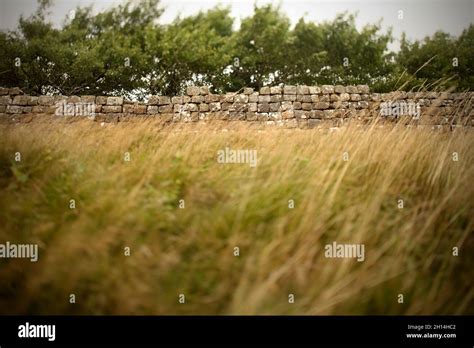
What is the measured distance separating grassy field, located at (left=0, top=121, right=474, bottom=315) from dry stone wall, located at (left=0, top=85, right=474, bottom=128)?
21.4ft

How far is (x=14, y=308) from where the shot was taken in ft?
6.13

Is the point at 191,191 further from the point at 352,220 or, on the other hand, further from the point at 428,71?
the point at 428,71

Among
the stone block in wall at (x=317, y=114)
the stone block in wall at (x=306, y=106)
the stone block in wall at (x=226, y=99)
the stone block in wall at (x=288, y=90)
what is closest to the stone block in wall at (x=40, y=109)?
the stone block in wall at (x=226, y=99)

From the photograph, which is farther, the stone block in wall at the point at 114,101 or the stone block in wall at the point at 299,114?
the stone block in wall at the point at 299,114

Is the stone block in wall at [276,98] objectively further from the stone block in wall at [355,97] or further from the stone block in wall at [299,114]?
the stone block in wall at [355,97]

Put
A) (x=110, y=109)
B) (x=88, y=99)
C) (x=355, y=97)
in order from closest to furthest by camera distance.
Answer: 1. (x=88, y=99)
2. (x=110, y=109)
3. (x=355, y=97)

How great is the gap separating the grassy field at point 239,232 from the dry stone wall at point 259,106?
651 centimetres

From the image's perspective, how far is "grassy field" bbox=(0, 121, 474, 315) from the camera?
181cm

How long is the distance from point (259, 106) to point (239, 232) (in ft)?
26.2

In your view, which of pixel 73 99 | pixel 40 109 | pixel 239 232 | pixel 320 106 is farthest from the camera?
pixel 320 106

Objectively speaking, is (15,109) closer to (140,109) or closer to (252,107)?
(140,109)

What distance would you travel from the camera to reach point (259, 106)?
971 cm

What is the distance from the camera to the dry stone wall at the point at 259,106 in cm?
924

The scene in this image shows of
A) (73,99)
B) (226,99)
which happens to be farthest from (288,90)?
(73,99)
